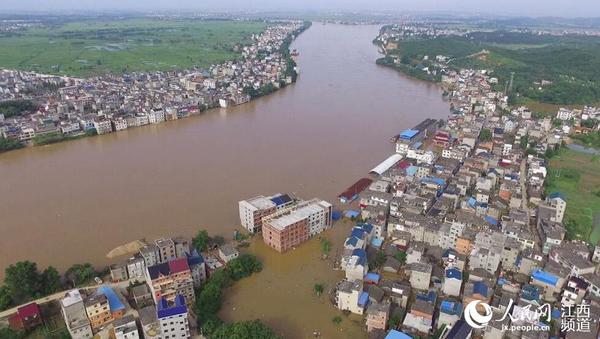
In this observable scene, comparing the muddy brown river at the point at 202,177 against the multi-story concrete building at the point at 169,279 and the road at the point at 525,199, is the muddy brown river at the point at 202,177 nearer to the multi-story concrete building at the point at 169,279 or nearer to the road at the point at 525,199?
the multi-story concrete building at the point at 169,279

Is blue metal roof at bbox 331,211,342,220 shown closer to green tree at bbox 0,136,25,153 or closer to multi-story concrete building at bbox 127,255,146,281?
multi-story concrete building at bbox 127,255,146,281

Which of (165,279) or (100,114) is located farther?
(100,114)

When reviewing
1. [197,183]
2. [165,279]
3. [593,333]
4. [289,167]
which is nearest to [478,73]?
[289,167]

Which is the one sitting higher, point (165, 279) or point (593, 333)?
point (165, 279)

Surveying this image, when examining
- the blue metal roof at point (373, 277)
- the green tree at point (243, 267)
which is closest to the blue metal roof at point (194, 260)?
the green tree at point (243, 267)

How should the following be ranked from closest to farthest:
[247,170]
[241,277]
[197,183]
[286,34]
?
[241,277] < [197,183] < [247,170] < [286,34]

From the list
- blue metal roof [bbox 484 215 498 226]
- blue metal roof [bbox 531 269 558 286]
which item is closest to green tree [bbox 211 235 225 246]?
blue metal roof [bbox 484 215 498 226]

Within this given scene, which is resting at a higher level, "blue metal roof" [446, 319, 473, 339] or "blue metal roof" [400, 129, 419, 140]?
"blue metal roof" [400, 129, 419, 140]

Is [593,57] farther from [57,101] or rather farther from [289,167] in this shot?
[57,101]
